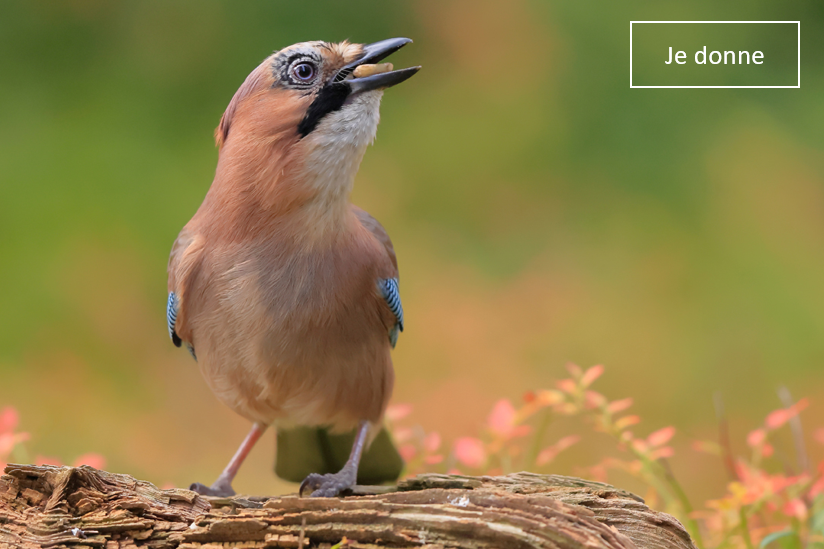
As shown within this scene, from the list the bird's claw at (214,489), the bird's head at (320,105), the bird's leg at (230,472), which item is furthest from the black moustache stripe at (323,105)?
the bird's claw at (214,489)

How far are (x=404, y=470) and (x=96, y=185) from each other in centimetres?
301

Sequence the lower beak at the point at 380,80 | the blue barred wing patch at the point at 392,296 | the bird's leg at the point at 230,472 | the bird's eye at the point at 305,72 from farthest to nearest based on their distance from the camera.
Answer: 1. the bird's leg at the point at 230,472
2. the blue barred wing patch at the point at 392,296
3. the bird's eye at the point at 305,72
4. the lower beak at the point at 380,80

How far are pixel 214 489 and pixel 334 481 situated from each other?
645 millimetres

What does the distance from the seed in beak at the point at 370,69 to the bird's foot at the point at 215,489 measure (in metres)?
1.79

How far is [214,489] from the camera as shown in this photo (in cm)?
342

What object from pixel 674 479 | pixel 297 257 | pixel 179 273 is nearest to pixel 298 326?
pixel 297 257

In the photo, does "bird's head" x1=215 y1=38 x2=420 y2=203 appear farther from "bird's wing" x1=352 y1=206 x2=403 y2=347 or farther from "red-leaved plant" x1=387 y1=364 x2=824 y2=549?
"red-leaved plant" x1=387 y1=364 x2=824 y2=549

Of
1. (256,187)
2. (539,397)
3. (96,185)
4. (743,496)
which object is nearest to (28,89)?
(96,185)

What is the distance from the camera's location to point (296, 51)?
293cm

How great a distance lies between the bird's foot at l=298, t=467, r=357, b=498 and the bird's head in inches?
47.3

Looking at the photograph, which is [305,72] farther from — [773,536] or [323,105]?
[773,536]

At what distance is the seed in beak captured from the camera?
282cm

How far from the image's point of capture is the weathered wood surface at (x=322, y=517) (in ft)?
7.37

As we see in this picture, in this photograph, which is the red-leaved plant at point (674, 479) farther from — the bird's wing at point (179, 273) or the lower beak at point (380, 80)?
the lower beak at point (380, 80)
